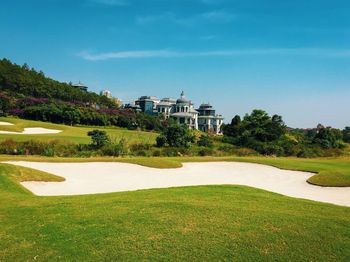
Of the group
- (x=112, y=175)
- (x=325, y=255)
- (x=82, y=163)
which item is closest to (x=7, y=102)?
(x=82, y=163)

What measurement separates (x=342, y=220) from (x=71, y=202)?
28.7 feet

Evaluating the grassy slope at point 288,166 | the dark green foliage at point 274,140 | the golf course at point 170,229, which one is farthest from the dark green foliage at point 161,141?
the golf course at point 170,229

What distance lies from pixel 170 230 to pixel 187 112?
104408 mm

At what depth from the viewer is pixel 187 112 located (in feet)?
370

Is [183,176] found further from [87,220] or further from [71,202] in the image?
→ [87,220]

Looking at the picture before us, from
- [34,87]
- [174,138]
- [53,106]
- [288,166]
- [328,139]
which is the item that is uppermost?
[34,87]

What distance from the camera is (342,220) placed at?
10102 millimetres

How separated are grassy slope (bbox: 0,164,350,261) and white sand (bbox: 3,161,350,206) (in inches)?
216

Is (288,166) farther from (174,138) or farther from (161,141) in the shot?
(161,141)

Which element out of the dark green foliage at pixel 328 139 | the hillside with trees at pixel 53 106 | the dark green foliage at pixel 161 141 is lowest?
the dark green foliage at pixel 161 141

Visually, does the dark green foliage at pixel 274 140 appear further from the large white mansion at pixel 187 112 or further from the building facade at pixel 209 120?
the building facade at pixel 209 120

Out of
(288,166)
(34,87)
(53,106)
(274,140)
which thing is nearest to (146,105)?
(34,87)

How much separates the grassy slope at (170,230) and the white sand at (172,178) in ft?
18.0

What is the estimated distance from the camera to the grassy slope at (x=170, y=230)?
7.80 m
